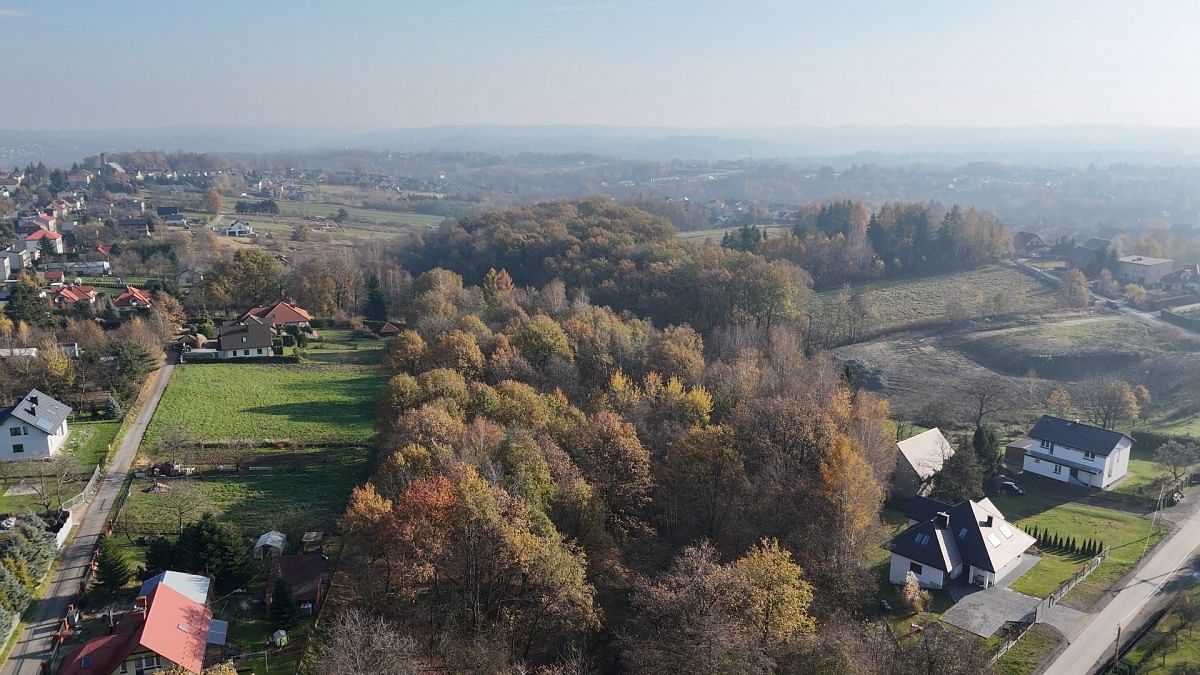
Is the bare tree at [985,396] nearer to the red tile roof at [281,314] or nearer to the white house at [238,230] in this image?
the red tile roof at [281,314]

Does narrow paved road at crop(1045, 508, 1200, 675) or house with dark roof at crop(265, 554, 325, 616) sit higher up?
house with dark roof at crop(265, 554, 325, 616)

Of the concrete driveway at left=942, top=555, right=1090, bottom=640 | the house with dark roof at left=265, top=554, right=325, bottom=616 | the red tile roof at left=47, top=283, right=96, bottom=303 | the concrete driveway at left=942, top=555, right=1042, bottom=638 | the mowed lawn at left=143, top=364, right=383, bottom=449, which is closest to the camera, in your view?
the house with dark roof at left=265, top=554, right=325, bottom=616

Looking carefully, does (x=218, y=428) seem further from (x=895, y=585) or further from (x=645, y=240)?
(x=645, y=240)

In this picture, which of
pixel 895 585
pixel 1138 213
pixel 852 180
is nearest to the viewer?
pixel 895 585

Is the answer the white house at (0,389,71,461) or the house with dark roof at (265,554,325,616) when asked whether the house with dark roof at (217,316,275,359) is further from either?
the house with dark roof at (265,554,325,616)

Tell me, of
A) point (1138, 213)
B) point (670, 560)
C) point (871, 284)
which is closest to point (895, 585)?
point (670, 560)

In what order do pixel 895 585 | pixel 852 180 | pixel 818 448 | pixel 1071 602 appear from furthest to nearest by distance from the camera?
pixel 852 180, pixel 818 448, pixel 895 585, pixel 1071 602

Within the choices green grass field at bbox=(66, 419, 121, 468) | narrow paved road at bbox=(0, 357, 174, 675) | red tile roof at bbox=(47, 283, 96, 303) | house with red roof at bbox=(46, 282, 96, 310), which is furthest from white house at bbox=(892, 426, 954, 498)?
red tile roof at bbox=(47, 283, 96, 303)
